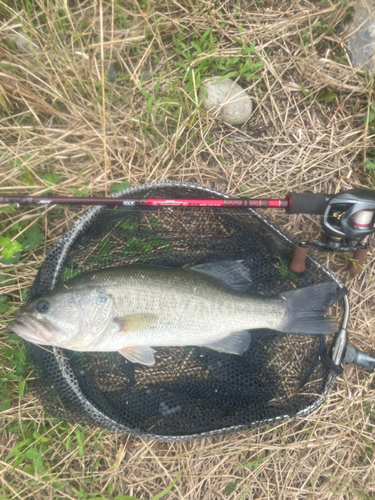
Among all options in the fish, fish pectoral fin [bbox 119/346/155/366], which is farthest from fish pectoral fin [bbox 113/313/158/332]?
fish pectoral fin [bbox 119/346/155/366]

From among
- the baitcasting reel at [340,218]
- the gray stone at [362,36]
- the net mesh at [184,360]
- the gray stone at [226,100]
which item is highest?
the gray stone at [362,36]

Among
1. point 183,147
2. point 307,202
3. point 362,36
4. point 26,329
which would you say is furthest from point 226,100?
point 26,329

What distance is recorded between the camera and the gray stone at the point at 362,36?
8.55 feet

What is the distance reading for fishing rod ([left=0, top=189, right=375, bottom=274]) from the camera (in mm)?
2039

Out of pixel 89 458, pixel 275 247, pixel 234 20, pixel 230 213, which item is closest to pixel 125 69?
pixel 234 20

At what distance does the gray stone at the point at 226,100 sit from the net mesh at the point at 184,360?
0.74m

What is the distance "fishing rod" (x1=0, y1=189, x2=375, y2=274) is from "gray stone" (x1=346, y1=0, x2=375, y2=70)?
1.28 m

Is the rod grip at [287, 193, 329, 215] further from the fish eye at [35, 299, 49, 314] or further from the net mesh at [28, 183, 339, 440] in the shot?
the fish eye at [35, 299, 49, 314]

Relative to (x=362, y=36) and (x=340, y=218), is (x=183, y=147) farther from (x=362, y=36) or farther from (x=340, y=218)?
(x=362, y=36)

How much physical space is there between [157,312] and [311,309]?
1006mm

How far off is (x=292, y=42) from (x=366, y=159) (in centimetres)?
109

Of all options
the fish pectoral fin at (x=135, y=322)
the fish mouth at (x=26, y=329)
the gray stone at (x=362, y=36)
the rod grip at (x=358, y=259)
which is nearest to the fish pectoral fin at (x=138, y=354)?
the fish pectoral fin at (x=135, y=322)

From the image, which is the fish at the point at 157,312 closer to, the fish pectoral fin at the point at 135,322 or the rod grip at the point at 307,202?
the fish pectoral fin at the point at 135,322

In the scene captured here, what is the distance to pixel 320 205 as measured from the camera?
212 cm
